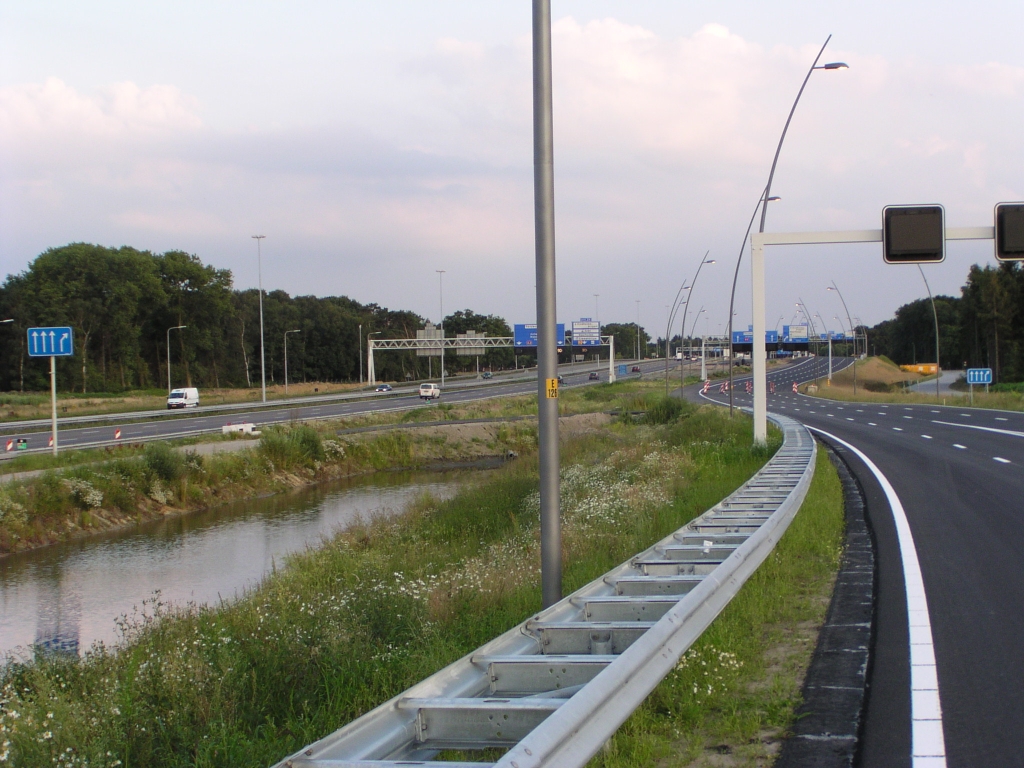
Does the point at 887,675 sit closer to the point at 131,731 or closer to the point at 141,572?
the point at 131,731

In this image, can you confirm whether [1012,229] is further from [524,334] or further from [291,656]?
[524,334]

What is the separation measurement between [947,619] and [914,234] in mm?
11530

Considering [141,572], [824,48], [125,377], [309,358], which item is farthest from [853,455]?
[309,358]

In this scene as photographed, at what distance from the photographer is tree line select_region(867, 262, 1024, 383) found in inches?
4104

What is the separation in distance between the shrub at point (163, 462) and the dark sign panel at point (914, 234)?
25.0 meters

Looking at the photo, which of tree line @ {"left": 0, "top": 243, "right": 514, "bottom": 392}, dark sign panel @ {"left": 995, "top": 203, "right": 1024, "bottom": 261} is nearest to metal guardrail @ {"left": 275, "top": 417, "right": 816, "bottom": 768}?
dark sign panel @ {"left": 995, "top": 203, "right": 1024, "bottom": 261}

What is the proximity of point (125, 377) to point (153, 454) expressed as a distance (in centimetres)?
6176

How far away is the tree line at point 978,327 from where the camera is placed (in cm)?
10425

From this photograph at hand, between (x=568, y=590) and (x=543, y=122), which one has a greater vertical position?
(x=543, y=122)

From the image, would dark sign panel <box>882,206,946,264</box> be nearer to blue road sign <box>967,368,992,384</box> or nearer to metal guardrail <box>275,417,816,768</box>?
metal guardrail <box>275,417,816,768</box>

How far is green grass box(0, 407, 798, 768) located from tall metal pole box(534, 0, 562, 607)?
3.05 ft

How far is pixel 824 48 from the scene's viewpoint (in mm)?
19000

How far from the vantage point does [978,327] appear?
406 ft

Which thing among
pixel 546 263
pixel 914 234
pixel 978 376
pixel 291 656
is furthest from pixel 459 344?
pixel 291 656
